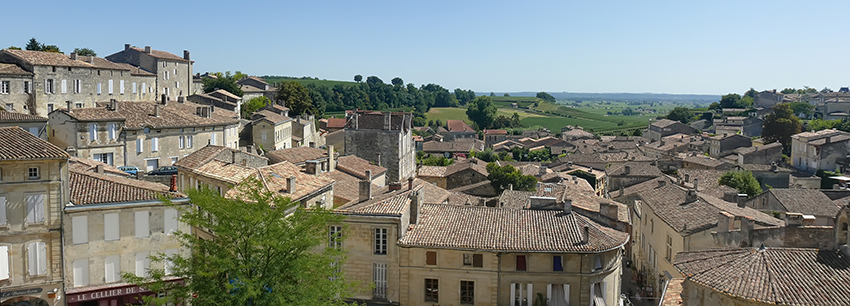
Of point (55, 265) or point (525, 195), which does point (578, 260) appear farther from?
point (55, 265)

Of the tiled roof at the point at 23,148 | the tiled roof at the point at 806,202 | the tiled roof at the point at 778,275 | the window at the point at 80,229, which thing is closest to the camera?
the tiled roof at the point at 778,275

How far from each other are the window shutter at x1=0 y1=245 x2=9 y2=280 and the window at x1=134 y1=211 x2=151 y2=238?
445cm

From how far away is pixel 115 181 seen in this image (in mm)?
29016

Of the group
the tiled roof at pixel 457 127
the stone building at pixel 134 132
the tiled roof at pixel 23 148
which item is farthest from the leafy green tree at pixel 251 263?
the tiled roof at pixel 457 127

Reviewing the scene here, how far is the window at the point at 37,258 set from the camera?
25.7 m

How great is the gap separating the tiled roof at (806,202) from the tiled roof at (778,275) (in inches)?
1046

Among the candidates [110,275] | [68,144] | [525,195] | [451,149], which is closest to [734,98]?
[451,149]

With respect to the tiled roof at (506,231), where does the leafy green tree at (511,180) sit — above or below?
below

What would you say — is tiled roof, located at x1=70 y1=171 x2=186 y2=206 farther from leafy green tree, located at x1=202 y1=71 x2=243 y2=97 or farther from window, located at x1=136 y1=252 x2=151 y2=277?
leafy green tree, located at x1=202 y1=71 x2=243 y2=97

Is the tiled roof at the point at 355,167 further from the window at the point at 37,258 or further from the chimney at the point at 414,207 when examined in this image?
the window at the point at 37,258

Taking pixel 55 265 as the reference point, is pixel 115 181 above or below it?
above

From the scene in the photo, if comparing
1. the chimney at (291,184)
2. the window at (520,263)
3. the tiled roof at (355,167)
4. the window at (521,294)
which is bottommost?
the window at (521,294)

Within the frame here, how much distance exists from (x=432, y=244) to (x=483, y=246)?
2011 millimetres

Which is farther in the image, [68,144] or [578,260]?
[68,144]
